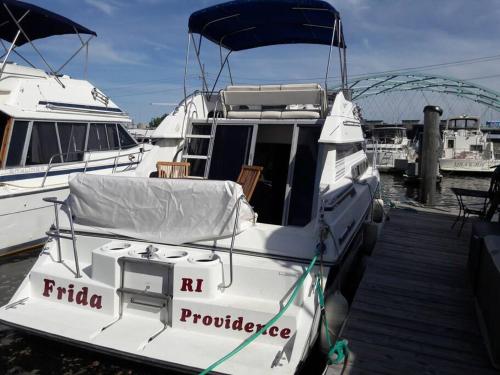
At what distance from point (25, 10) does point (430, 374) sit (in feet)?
33.8

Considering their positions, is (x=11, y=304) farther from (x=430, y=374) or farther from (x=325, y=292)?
(x=430, y=374)

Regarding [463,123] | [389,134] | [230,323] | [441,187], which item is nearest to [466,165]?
[441,187]

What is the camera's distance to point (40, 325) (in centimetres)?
373

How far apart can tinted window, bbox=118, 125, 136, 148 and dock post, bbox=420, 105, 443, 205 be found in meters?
8.02

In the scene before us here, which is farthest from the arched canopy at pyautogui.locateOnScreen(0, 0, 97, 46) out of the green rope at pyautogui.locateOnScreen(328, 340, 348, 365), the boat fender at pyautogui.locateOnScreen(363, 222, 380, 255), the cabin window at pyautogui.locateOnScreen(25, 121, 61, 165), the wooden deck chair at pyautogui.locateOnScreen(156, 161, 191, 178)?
the green rope at pyautogui.locateOnScreen(328, 340, 348, 365)

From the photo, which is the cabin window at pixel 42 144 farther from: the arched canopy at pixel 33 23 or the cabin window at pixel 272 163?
the cabin window at pixel 272 163

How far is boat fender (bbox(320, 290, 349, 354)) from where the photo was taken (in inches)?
153

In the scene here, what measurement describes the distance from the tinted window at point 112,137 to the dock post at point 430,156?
324 inches

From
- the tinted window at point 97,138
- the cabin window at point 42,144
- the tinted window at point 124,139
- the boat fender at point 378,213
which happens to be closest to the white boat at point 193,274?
the boat fender at point 378,213

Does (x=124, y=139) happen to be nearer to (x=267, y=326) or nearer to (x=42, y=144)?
(x=42, y=144)

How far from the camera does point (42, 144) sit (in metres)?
8.93

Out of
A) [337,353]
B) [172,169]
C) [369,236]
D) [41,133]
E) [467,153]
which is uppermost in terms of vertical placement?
[467,153]

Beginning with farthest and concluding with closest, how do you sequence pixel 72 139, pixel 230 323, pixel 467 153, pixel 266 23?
pixel 467 153 < pixel 72 139 < pixel 266 23 < pixel 230 323

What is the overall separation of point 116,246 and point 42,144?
592 centimetres
